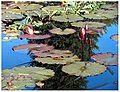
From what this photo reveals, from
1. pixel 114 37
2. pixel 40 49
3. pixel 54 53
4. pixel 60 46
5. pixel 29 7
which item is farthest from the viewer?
pixel 29 7

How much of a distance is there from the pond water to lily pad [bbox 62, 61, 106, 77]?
36mm

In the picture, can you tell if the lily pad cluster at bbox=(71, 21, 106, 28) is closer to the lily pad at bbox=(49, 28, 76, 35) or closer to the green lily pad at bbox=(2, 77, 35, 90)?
the lily pad at bbox=(49, 28, 76, 35)

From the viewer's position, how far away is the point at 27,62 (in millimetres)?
2828

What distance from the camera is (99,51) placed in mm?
3020

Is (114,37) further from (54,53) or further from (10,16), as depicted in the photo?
(10,16)

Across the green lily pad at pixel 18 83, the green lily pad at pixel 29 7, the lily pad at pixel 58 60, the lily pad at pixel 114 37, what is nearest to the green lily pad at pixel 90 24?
the lily pad at pixel 114 37

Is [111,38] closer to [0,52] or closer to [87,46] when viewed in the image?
[87,46]

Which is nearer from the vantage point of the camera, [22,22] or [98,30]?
[98,30]

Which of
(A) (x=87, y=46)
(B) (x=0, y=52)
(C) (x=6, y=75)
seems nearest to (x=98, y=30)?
(A) (x=87, y=46)

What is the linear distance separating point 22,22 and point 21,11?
0.50 metres

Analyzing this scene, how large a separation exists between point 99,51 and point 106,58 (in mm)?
234

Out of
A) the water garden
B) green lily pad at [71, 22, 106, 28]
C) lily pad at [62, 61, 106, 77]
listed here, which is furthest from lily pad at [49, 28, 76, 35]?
lily pad at [62, 61, 106, 77]

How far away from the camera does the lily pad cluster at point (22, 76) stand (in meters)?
2.42

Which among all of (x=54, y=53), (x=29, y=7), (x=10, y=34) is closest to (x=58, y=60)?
(x=54, y=53)
